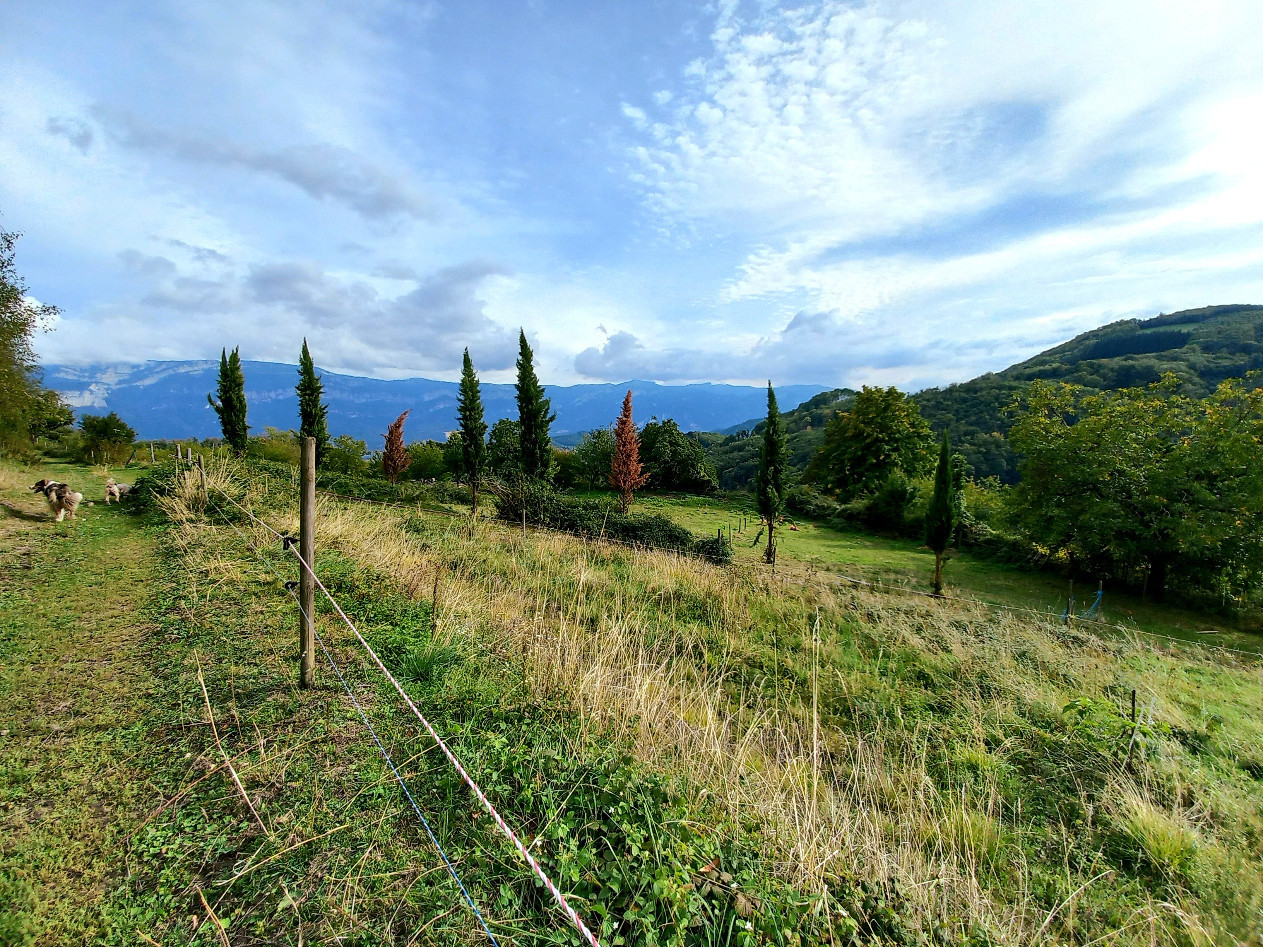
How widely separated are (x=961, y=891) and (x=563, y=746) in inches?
83.4

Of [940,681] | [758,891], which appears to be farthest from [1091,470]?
[758,891]

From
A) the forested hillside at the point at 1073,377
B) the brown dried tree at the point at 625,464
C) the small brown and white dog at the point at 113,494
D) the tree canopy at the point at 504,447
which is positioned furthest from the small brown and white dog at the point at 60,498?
the forested hillside at the point at 1073,377

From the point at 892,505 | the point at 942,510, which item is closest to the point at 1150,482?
the point at 942,510

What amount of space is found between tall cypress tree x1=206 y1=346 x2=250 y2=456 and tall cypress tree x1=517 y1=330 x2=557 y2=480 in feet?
47.7

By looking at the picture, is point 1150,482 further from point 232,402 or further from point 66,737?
point 232,402

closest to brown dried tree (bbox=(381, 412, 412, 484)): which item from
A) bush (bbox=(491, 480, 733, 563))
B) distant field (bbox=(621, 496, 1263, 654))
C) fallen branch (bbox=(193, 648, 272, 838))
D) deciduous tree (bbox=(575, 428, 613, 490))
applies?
deciduous tree (bbox=(575, 428, 613, 490))

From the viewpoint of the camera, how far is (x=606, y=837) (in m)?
2.33

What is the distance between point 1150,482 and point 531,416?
22.3m

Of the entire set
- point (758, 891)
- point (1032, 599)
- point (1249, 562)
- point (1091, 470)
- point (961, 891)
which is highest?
point (1091, 470)

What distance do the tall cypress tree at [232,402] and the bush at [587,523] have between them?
1892 centimetres

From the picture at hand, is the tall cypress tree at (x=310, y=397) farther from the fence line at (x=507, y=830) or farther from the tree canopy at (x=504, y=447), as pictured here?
the fence line at (x=507, y=830)

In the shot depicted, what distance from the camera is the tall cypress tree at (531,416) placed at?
24.2m

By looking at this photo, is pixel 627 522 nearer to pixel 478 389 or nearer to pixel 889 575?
pixel 889 575

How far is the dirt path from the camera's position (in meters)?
1.97
